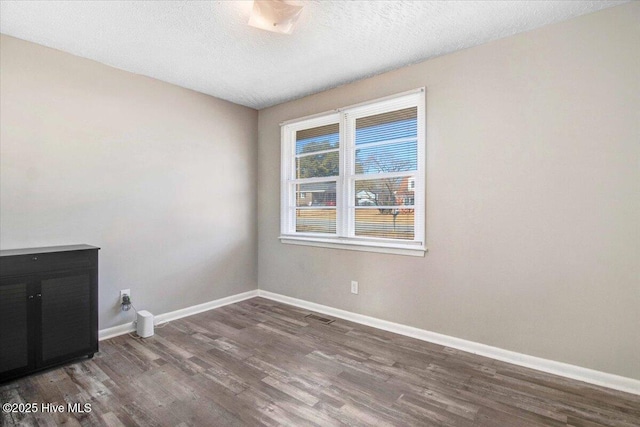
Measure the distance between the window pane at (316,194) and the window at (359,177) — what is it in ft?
0.04

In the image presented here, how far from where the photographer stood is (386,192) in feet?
10.4

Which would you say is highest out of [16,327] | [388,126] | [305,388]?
[388,126]

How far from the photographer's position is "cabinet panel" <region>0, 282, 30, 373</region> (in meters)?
2.11

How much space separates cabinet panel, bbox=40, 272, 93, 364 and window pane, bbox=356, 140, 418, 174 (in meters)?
2.61

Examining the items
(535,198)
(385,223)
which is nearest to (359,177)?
(385,223)

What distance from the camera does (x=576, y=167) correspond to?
2.20 m

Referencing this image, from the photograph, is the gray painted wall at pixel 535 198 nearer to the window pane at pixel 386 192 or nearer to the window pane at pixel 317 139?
the window pane at pixel 386 192

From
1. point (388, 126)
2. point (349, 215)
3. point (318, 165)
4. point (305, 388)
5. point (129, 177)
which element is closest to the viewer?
point (305, 388)

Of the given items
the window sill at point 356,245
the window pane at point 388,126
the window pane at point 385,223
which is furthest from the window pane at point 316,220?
the window pane at point 388,126

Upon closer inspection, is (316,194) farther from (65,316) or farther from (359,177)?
(65,316)

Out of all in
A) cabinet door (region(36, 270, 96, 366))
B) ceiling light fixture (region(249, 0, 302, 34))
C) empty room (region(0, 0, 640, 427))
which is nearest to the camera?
ceiling light fixture (region(249, 0, 302, 34))

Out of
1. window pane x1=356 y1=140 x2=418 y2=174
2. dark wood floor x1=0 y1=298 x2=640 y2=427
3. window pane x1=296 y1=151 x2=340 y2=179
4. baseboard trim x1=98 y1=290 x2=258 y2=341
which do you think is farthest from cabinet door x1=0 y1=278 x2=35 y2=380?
window pane x1=356 y1=140 x2=418 y2=174

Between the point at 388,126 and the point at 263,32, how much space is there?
56.3 inches

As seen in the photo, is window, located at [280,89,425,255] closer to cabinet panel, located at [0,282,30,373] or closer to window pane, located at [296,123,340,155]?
window pane, located at [296,123,340,155]
